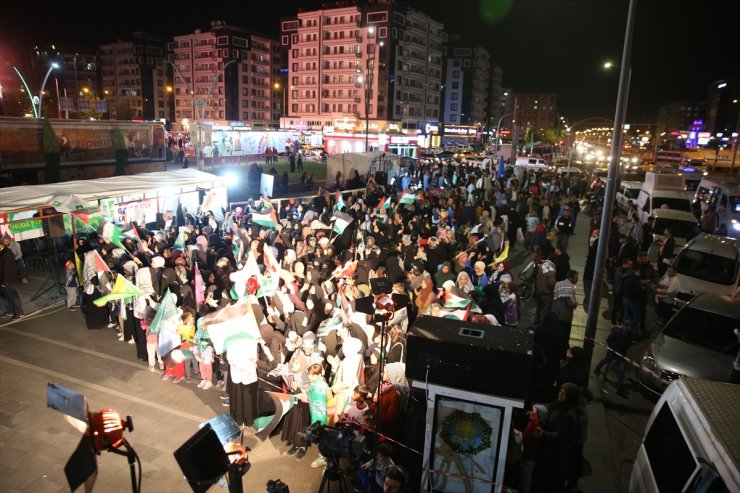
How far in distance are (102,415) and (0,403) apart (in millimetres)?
5876

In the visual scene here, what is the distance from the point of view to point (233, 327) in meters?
7.12

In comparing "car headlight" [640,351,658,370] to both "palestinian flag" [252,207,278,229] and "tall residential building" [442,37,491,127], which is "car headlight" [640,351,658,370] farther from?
"tall residential building" [442,37,491,127]

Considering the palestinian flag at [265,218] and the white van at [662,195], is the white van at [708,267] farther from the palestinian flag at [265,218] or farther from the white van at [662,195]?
the palestinian flag at [265,218]

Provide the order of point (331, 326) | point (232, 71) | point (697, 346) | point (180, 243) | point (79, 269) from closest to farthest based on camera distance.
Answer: point (331, 326)
point (697, 346)
point (79, 269)
point (180, 243)
point (232, 71)

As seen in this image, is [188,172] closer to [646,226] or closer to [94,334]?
[94,334]

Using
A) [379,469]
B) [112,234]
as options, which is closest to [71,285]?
[112,234]

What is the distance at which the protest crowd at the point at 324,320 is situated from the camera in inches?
227

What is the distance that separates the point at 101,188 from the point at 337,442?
46.0 feet

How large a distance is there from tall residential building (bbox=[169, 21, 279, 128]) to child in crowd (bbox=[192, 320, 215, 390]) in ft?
316

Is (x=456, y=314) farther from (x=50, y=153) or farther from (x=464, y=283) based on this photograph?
(x=50, y=153)

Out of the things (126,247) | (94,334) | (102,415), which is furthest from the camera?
(126,247)

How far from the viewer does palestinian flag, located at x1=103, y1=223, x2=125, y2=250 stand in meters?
12.2

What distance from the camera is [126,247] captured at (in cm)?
1298

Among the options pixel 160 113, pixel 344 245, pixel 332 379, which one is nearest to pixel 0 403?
pixel 332 379
